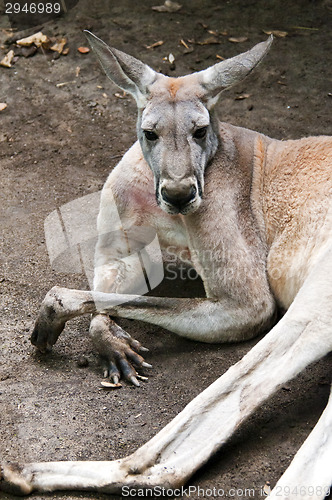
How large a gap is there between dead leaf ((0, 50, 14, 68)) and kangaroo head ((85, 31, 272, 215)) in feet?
9.53

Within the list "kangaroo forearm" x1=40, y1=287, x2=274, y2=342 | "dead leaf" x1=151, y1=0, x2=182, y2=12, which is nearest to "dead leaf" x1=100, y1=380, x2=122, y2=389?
"kangaroo forearm" x1=40, y1=287, x2=274, y2=342

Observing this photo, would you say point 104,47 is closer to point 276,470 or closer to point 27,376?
point 27,376

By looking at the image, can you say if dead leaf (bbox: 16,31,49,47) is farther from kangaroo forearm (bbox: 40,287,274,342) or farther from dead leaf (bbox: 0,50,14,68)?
kangaroo forearm (bbox: 40,287,274,342)

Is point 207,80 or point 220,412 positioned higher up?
point 207,80

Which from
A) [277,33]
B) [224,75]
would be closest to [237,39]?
[277,33]

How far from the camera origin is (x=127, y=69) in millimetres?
4148

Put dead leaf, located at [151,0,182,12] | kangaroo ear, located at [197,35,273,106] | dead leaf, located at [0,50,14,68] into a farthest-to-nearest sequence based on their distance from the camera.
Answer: dead leaf, located at [151,0,182,12] < dead leaf, located at [0,50,14,68] < kangaroo ear, located at [197,35,273,106]

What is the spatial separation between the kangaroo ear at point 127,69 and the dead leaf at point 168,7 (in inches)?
136

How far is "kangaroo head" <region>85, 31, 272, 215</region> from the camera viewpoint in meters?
3.85

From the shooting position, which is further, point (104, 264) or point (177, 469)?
point (104, 264)

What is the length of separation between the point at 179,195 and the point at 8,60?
A: 3789mm

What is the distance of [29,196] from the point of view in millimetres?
5551

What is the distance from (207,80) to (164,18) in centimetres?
349

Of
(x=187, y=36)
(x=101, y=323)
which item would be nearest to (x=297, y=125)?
(x=187, y=36)
